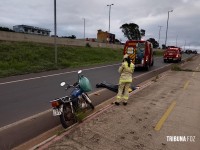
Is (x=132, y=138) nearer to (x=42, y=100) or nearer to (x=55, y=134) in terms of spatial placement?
(x=55, y=134)

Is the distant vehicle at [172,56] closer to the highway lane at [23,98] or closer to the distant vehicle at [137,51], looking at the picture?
the distant vehicle at [137,51]

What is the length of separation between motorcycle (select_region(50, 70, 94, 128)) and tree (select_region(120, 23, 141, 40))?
398ft

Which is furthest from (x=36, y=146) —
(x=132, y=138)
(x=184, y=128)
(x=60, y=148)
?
(x=184, y=128)

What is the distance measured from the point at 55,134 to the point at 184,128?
3555 millimetres

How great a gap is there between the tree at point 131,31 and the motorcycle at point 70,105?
121 metres

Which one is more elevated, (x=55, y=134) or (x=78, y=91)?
(x=78, y=91)

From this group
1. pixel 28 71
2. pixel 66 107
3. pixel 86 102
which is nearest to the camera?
pixel 66 107

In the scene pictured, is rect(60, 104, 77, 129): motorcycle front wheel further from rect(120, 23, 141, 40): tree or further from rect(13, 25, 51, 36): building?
rect(120, 23, 141, 40): tree

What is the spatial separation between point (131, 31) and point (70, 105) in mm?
123339

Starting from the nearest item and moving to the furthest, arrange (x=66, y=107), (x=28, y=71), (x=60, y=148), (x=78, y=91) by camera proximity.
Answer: (x=60, y=148)
(x=66, y=107)
(x=78, y=91)
(x=28, y=71)

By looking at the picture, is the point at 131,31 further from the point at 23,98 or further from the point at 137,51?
the point at 23,98

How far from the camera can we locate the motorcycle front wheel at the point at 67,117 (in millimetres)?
7500

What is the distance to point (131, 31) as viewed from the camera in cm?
12838

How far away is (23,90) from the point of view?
13.2m
